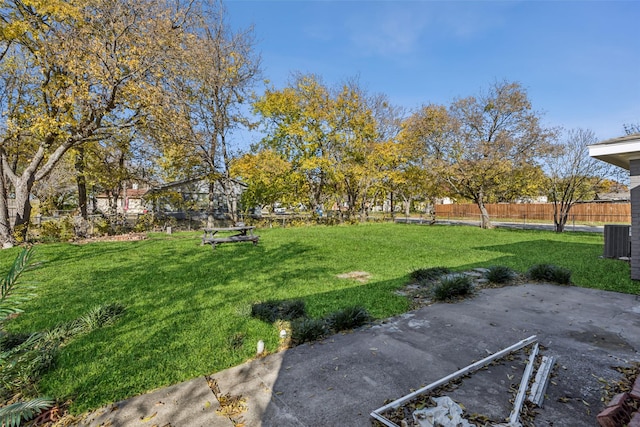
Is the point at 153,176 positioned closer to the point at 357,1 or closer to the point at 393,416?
the point at 357,1

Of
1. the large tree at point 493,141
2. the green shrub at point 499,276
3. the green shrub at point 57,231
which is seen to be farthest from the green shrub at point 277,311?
the large tree at point 493,141

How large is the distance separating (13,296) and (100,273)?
6.40 meters

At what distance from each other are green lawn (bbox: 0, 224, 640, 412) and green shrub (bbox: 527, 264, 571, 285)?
285 millimetres

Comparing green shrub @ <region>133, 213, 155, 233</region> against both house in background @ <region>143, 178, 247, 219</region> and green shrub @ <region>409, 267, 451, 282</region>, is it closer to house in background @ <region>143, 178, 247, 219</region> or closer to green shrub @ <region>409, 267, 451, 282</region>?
house in background @ <region>143, 178, 247, 219</region>

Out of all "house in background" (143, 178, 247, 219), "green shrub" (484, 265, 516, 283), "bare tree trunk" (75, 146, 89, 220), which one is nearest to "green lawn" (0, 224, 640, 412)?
"green shrub" (484, 265, 516, 283)

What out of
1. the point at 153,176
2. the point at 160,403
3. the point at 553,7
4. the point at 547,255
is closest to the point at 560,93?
the point at 553,7

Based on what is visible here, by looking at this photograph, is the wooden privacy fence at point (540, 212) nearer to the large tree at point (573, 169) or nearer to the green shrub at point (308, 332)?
the large tree at point (573, 169)

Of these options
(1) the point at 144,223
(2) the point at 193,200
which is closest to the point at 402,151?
(2) the point at 193,200

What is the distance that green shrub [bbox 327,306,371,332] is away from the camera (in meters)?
3.71

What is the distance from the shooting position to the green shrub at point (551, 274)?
19.0ft

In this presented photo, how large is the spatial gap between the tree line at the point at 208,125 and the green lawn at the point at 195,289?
4.68 metres

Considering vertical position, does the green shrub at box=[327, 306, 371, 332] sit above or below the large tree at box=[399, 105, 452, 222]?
below

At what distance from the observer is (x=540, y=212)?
96.3 ft

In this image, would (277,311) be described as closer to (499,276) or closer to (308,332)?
(308,332)
